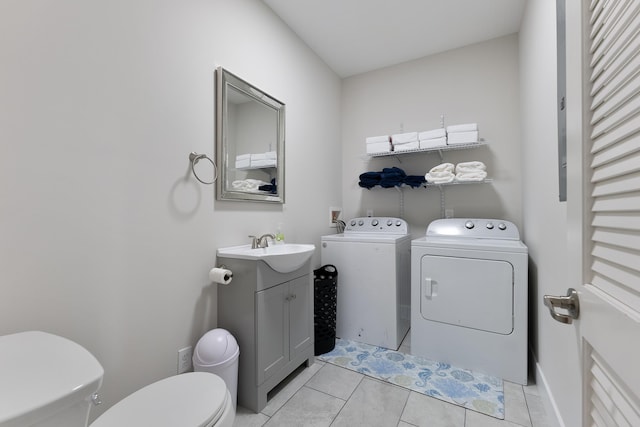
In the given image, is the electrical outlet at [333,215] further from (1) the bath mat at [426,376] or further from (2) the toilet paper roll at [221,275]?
(2) the toilet paper roll at [221,275]

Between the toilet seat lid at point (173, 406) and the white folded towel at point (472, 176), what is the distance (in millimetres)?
2225

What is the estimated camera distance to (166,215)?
1451mm

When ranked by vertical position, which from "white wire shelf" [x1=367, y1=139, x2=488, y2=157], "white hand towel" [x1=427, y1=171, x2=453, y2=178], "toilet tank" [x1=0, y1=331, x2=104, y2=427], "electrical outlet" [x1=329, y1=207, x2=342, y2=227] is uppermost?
"white wire shelf" [x1=367, y1=139, x2=488, y2=157]

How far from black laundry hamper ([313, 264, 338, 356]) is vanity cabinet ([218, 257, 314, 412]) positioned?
39 cm

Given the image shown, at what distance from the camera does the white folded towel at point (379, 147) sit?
269 cm

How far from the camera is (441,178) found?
7.91ft

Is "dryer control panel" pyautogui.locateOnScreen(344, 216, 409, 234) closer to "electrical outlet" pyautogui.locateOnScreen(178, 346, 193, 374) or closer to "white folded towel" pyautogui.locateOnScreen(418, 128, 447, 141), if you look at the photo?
"white folded towel" pyautogui.locateOnScreen(418, 128, 447, 141)

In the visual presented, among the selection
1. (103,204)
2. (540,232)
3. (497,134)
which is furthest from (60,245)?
(497,134)

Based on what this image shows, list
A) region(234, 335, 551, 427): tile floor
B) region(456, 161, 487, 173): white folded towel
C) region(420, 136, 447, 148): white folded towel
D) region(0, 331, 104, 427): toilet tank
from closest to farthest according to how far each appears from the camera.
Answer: region(0, 331, 104, 427): toilet tank < region(234, 335, 551, 427): tile floor < region(456, 161, 487, 173): white folded towel < region(420, 136, 447, 148): white folded towel

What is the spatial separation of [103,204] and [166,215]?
28 centimetres

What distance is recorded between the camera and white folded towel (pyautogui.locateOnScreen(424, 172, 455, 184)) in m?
2.38

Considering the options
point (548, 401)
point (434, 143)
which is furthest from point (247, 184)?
point (548, 401)

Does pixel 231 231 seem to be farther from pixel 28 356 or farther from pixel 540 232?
pixel 540 232

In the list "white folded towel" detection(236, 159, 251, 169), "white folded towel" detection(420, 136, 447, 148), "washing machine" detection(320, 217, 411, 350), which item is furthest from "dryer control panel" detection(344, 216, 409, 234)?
"white folded towel" detection(236, 159, 251, 169)
